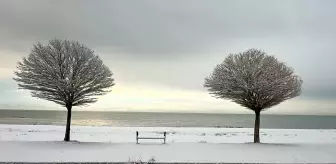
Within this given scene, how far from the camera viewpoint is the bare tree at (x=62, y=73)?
26.4 m

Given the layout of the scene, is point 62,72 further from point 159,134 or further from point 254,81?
point 159,134

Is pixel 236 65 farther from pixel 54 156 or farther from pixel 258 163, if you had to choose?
pixel 54 156

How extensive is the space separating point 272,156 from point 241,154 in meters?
1.66

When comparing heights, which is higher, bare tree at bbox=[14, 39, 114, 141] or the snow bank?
bare tree at bbox=[14, 39, 114, 141]

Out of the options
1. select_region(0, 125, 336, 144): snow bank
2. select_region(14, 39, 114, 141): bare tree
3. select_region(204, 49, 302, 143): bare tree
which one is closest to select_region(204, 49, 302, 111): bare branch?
select_region(204, 49, 302, 143): bare tree

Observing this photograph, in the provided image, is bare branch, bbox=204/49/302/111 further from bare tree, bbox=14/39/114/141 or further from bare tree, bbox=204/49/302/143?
bare tree, bbox=14/39/114/141

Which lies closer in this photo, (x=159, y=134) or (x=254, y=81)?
(x=254, y=81)

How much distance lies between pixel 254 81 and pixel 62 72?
46.6 ft

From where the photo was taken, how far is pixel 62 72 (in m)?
26.6

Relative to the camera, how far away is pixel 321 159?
18.6 metres

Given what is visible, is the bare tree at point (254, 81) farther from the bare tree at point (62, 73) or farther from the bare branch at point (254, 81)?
the bare tree at point (62, 73)

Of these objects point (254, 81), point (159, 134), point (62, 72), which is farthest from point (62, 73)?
point (159, 134)

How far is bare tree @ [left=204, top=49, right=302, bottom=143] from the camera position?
2762cm

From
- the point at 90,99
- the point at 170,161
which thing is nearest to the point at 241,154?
the point at 170,161
